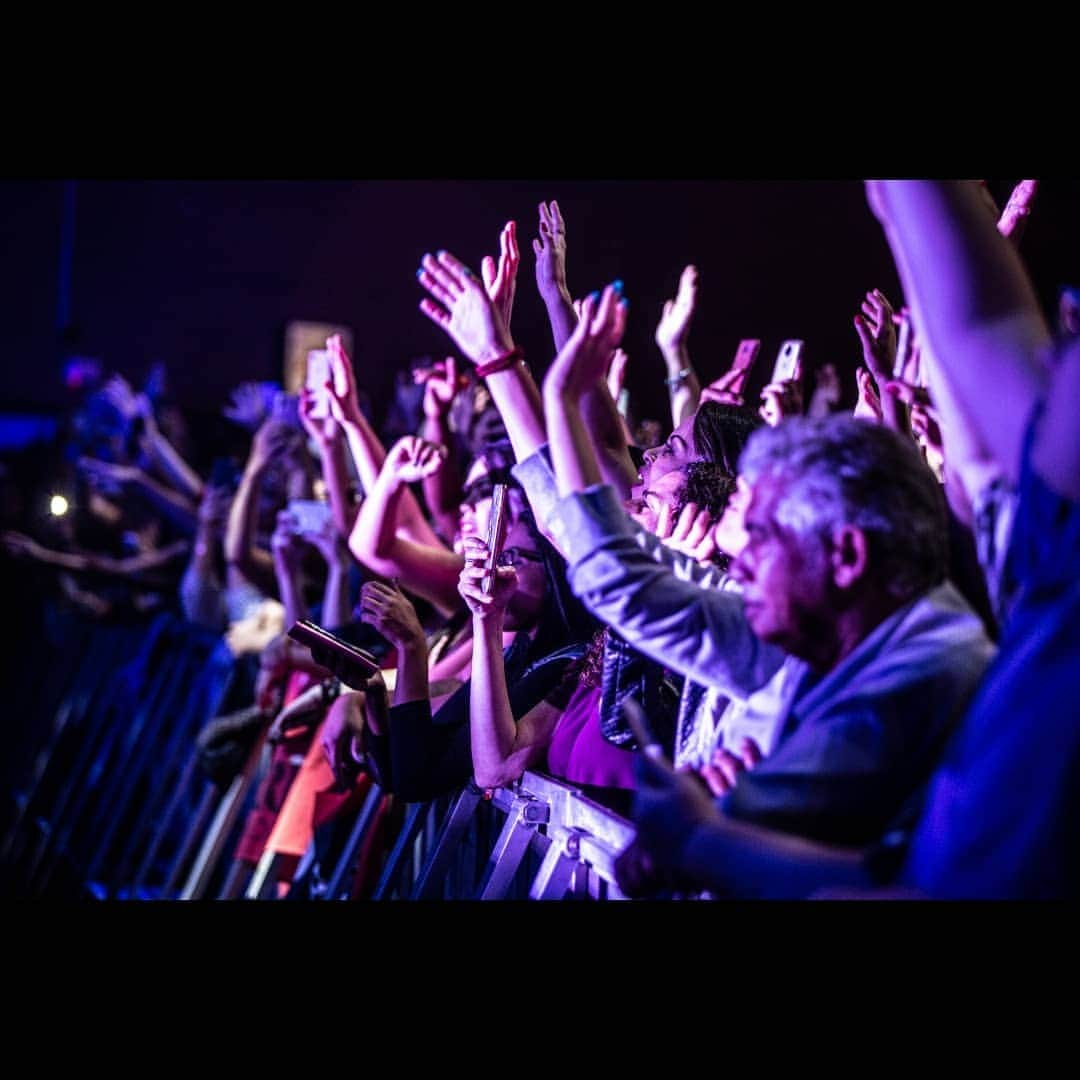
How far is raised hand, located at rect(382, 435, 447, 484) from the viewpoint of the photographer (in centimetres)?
333

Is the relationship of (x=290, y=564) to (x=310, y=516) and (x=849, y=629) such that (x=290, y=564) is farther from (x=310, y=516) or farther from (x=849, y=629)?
(x=849, y=629)

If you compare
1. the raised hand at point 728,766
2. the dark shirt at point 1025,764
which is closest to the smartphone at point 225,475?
the raised hand at point 728,766

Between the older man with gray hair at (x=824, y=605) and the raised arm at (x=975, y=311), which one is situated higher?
the raised arm at (x=975, y=311)

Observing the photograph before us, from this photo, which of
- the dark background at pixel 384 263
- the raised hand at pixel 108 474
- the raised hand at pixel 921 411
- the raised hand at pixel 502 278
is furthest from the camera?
the raised hand at pixel 108 474

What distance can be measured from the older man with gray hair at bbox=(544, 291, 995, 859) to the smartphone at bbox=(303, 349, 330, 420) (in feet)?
7.18

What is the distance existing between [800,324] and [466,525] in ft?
6.68

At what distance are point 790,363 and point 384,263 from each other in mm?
4650

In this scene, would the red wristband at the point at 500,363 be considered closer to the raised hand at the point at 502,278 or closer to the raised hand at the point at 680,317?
the raised hand at the point at 502,278

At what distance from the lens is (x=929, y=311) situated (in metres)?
1.51

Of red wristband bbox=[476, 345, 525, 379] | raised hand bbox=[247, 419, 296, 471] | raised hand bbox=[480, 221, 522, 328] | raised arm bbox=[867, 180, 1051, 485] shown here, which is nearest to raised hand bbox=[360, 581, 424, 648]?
raised hand bbox=[480, 221, 522, 328]

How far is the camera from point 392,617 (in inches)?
109

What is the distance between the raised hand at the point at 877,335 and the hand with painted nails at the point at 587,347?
2.54ft

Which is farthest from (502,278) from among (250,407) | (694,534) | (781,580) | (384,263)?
(384,263)

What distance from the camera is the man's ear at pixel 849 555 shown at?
1508 mm
